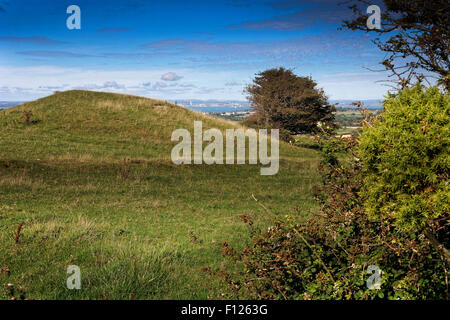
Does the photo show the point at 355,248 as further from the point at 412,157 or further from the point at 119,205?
the point at 119,205

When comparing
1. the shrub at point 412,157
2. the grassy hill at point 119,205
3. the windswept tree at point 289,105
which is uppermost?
the windswept tree at point 289,105

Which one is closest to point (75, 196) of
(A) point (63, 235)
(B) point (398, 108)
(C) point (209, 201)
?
Answer: (C) point (209, 201)

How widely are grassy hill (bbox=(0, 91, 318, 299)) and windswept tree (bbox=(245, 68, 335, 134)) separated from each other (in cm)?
1196

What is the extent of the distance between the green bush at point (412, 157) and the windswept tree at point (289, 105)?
3945 centimetres

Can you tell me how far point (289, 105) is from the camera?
44.3 m

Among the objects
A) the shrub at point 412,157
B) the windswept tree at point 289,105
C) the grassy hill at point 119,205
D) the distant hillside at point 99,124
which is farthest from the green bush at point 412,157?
the windswept tree at point 289,105

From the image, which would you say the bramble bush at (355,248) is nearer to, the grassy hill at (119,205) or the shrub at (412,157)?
the shrub at (412,157)

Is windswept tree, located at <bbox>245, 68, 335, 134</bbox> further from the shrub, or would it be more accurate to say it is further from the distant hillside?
the shrub

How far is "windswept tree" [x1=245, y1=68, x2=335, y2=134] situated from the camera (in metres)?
42.9

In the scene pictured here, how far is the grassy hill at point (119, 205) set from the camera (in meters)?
4.92
